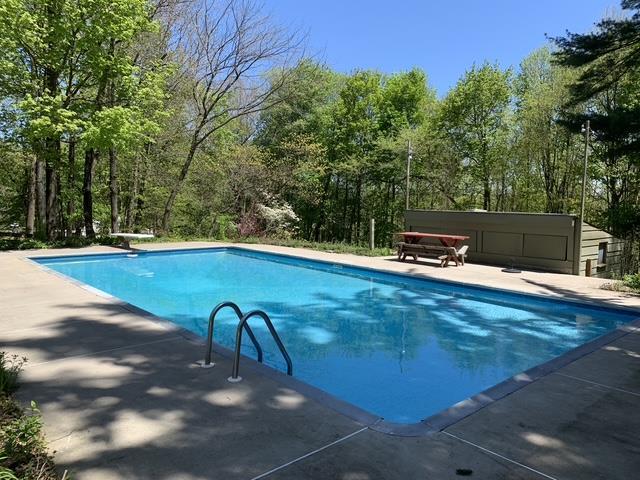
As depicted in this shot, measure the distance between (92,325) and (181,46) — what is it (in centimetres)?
1404

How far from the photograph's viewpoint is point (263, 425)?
2.62 metres

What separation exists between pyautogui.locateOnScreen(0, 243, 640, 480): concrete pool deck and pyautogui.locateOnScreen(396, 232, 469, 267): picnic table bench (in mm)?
6172

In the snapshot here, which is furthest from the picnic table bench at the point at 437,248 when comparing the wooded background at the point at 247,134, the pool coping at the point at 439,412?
the pool coping at the point at 439,412

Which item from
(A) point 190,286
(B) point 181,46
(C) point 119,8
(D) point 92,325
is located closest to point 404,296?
(A) point 190,286

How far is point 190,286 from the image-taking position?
897cm

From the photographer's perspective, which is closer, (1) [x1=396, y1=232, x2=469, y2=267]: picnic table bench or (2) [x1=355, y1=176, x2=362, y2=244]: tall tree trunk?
(1) [x1=396, y1=232, x2=469, y2=267]: picnic table bench

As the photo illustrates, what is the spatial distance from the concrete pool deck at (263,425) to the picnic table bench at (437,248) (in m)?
6.17

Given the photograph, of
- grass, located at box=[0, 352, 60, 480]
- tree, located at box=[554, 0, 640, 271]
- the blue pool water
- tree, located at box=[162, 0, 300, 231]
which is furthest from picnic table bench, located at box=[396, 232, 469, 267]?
tree, located at box=[162, 0, 300, 231]

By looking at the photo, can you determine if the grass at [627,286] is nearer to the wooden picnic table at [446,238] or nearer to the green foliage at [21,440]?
the wooden picnic table at [446,238]

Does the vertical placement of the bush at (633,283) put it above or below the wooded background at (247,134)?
below

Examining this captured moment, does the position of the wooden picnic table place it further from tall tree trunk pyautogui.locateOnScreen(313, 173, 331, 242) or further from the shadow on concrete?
tall tree trunk pyautogui.locateOnScreen(313, 173, 331, 242)

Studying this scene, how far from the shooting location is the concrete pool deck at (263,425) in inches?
87.0

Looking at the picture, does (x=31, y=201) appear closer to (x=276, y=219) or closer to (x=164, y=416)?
(x=276, y=219)

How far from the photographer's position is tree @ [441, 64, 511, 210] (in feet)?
64.2
